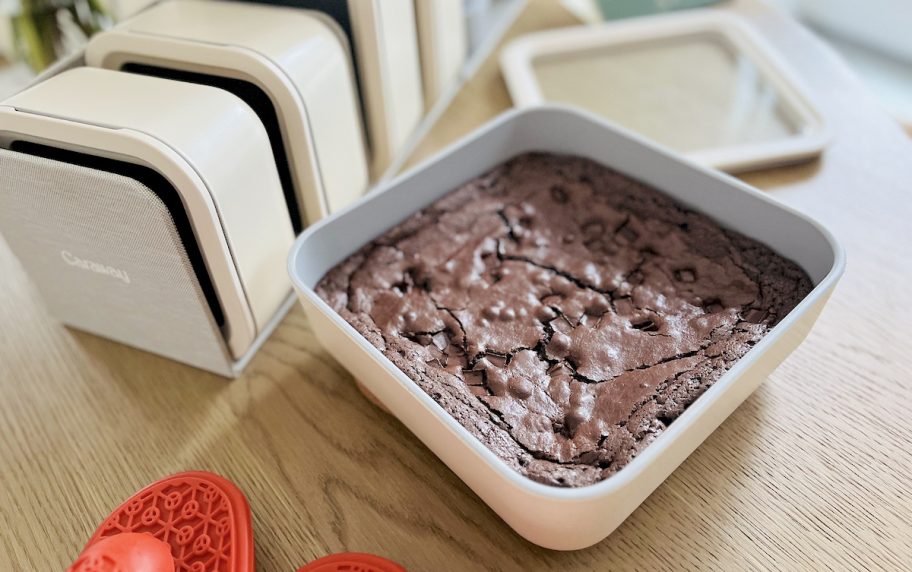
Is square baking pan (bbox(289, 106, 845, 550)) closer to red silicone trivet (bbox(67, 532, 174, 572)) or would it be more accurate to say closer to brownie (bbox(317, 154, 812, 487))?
brownie (bbox(317, 154, 812, 487))

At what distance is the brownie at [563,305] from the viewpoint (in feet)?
1.63

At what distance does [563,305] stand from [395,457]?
0.60 feet

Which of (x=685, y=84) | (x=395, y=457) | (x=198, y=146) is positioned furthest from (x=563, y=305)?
(x=685, y=84)

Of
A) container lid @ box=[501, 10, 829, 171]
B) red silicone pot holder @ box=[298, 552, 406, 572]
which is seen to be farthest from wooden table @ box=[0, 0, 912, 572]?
container lid @ box=[501, 10, 829, 171]

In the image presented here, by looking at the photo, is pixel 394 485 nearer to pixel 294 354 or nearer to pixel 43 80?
pixel 294 354

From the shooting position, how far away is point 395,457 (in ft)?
1.82

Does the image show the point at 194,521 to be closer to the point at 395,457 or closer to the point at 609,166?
the point at 395,457

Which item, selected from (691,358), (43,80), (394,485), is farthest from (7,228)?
(691,358)

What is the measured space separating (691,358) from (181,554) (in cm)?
38

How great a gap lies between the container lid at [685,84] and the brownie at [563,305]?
0.59 ft

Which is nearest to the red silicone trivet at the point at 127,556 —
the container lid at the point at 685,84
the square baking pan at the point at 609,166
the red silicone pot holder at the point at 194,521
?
the red silicone pot holder at the point at 194,521

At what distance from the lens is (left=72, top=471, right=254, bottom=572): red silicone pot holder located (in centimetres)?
47

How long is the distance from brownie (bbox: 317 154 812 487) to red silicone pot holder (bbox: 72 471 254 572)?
0.50 feet

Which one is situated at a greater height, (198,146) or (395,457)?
(198,146)
